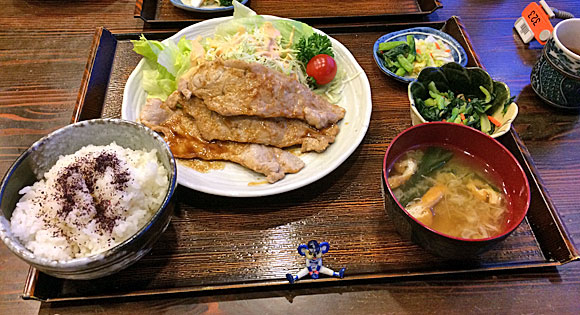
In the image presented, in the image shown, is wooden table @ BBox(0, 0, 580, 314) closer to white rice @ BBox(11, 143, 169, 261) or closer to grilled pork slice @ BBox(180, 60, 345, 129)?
white rice @ BBox(11, 143, 169, 261)

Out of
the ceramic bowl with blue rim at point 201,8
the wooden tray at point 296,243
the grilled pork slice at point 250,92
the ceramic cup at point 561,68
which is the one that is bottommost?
the wooden tray at point 296,243

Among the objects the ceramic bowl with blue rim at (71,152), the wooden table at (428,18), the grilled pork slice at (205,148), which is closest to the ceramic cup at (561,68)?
the wooden table at (428,18)

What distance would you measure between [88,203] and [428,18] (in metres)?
2.93

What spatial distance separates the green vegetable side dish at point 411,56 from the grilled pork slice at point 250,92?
705 mm

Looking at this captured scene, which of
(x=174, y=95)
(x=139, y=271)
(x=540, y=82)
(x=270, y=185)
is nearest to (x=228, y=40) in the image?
(x=174, y=95)

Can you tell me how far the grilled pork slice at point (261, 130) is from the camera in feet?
7.25

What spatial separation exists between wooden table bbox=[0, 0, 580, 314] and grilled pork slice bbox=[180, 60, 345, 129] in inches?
39.8

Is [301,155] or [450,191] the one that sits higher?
[450,191]

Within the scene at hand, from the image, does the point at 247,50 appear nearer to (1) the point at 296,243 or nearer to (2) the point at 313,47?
(2) the point at 313,47

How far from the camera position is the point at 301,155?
7.36 ft

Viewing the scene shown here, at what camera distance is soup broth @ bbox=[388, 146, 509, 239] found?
1648 millimetres

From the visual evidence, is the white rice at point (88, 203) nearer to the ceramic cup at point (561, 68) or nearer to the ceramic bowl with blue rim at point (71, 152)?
the ceramic bowl with blue rim at point (71, 152)

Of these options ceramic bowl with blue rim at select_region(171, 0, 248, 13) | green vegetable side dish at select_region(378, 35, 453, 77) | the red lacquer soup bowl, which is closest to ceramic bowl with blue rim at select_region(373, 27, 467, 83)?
green vegetable side dish at select_region(378, 35, 453, 77)

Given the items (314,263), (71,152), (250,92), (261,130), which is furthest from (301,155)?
(71,152)
